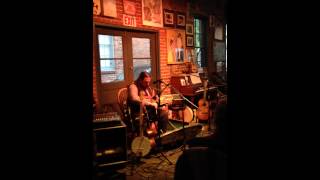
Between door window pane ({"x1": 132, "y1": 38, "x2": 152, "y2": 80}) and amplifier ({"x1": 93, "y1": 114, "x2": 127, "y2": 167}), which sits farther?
door window pane ({"x1": 132, "y1": 38, "x2": 152, "y2": 80})

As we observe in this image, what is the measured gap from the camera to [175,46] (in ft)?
19.5

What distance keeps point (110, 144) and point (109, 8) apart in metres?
2.37

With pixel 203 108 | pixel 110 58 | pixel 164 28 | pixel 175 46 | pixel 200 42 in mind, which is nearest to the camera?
pixel 110 58

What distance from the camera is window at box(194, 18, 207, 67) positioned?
6.78 meters

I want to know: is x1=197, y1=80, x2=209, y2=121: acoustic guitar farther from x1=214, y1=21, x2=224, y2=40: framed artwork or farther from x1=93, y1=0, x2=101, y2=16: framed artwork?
x1=214, y1=21, x2=224, y2=40: framed artwork

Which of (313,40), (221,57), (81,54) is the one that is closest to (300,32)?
(313,40)

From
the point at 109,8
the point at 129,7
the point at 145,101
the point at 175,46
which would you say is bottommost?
the point at 145,101

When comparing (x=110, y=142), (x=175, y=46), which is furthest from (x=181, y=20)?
(x=110, y=142)

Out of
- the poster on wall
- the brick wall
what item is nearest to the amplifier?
the brick wall

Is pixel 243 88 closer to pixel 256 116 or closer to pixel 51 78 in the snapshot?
pixel 256 116

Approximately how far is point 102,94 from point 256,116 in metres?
3.78

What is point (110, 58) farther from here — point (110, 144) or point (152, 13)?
point (110, 144)

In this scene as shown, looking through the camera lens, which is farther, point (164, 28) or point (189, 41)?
point (189, 41)

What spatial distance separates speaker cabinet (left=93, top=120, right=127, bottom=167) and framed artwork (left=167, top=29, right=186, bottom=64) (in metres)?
2.91
